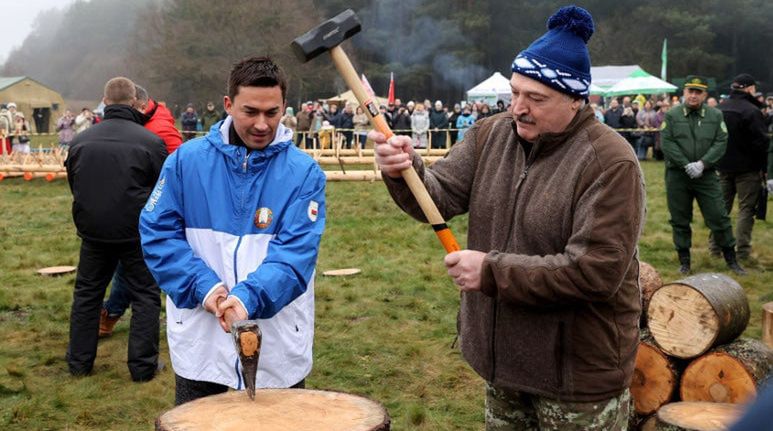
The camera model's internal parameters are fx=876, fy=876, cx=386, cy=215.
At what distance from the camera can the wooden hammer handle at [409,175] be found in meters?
3.19

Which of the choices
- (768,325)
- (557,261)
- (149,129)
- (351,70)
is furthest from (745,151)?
(557,261)

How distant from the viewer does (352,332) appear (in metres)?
7.50

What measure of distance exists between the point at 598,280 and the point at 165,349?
511 centimetres

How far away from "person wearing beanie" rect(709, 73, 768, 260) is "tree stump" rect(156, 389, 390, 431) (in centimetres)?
829

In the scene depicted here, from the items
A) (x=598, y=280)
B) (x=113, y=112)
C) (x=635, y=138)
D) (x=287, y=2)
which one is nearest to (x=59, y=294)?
(x=113, y=112)

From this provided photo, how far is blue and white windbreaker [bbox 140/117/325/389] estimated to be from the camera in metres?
3.34

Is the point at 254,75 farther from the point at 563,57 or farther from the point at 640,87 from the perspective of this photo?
the point at 640,87

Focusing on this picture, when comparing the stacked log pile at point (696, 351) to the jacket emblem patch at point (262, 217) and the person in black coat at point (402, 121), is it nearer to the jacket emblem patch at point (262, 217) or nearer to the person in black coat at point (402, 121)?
the jacket emblem patch at point (262, 217)

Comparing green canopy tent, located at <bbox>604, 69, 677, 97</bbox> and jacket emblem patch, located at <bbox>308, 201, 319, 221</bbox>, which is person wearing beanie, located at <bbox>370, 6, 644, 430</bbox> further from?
green canopy tent, located at <bbox>604, 69, 677, 97</bbox>

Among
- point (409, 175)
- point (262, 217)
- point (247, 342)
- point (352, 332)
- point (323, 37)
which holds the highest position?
point (323, 37)

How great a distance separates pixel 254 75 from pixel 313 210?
57 centimetres

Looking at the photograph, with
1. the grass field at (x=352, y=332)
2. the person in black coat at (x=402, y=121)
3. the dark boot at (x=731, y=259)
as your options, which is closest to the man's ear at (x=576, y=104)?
the grass field at (x=352, y=332)

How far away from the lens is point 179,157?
3.46 m

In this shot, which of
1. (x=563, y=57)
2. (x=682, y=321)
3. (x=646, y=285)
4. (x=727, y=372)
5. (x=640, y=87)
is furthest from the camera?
(x=640, y=87)
